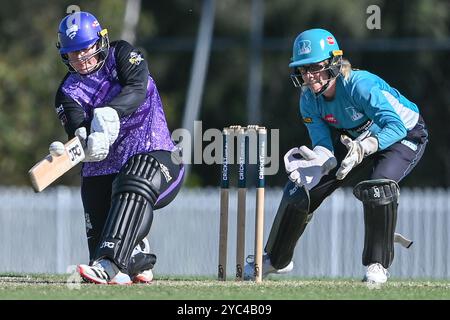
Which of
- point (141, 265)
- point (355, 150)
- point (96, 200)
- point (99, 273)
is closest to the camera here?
point (99, 273)

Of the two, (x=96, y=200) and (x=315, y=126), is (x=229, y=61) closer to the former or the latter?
(x=315, y=126)

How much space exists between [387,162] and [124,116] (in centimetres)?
185

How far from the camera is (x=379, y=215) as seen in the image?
805 centimetres

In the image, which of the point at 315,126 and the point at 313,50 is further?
the point at 315,126

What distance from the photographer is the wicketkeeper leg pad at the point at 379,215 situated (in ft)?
26.3

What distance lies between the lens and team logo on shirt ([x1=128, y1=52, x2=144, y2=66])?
8330mm

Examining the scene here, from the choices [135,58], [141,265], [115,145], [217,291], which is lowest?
[217,291]

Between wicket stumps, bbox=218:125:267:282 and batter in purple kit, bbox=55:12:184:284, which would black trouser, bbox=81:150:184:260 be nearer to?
batter in purple kit, bbox=55:12:184:284

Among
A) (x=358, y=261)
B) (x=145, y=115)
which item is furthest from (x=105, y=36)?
(x=358, y=261)

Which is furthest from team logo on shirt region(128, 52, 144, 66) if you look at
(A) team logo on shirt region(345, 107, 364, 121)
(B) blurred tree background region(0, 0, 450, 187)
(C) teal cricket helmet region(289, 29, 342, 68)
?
(B) blurred tree background region(0, 0, 450, 187)

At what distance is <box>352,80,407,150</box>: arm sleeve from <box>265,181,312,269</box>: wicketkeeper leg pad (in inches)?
29.5

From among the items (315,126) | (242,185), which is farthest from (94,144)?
(315,126)

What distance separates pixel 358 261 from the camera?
16.5 metres

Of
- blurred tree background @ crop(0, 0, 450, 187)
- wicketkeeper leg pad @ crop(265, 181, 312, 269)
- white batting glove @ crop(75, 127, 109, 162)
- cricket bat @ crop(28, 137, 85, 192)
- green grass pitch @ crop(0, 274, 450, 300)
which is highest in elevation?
blurred tree background @ crop(0, 0, 450, 187)
